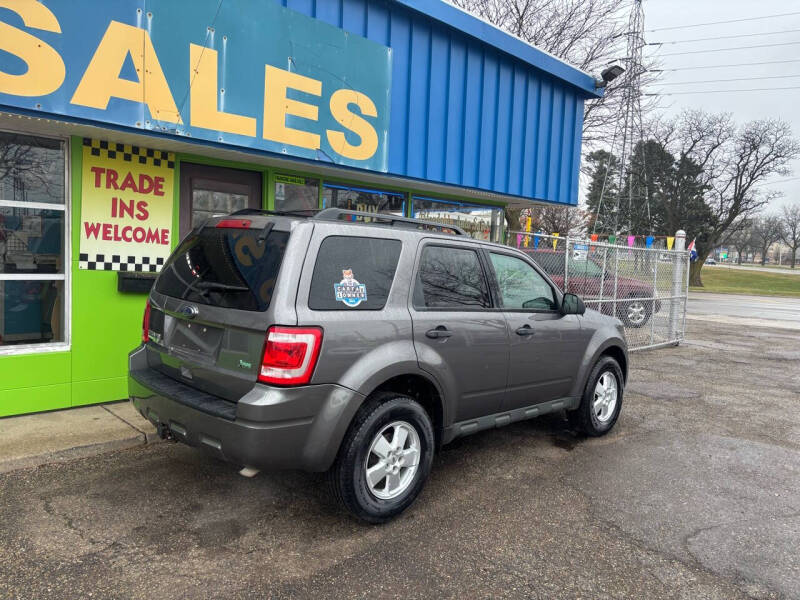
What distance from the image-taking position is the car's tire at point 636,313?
34.2 feet

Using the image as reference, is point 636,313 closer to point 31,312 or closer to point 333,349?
point 333,349

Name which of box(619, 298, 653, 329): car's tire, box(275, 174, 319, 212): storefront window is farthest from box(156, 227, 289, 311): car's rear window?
box(619, 298, 653, 329): car's tire

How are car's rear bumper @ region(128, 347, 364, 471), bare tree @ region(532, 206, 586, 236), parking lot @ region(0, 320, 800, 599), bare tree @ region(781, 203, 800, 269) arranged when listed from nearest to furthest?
parking lot @ region(0, 320, 800, 599) < car's rear bumper @ region(128, 347, 364, 471) < bare tree @ region(532, 206, 586, 236) < bare tree @ region(781, 203, 800, 269)

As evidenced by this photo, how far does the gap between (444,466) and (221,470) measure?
1.65 meters

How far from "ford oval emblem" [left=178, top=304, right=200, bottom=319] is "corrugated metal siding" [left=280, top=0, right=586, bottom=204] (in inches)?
153

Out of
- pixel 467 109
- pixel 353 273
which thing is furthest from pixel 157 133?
pixel 467 109

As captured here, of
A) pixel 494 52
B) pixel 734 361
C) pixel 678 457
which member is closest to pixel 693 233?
pixel 734 361

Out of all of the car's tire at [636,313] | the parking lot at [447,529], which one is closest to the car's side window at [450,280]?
the parking lot at [447,529]

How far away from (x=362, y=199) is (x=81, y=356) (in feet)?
12.6

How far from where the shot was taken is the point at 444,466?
4.30 meters

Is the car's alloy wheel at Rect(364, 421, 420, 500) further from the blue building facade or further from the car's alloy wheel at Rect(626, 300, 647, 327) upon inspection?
the car's alloy wheel at Rect(626, 300, 647, 327)

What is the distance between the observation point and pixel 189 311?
10.8 ft

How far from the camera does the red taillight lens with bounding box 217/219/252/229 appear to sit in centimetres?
335

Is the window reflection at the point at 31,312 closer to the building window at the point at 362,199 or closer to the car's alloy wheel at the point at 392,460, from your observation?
the building window at the point at 362,199
